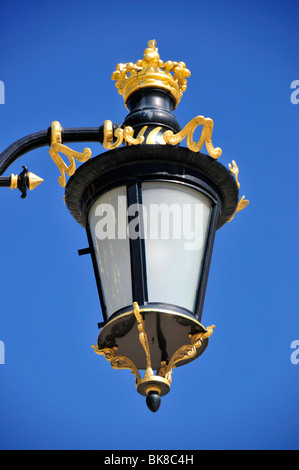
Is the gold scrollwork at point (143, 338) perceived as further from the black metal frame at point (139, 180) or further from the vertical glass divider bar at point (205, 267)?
the vertical glass divider bar at point (205, 267)

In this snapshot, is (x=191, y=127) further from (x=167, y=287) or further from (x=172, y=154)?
(x=167, y=287)

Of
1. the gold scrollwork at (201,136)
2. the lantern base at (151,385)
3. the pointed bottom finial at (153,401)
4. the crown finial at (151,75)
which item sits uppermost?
the crown finial at (151,75)

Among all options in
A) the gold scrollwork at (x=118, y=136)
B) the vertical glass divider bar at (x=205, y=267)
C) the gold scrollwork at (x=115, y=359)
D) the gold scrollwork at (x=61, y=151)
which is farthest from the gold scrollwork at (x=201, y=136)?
the gold scrollwork at (x=115, y=359)

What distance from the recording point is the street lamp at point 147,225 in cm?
492

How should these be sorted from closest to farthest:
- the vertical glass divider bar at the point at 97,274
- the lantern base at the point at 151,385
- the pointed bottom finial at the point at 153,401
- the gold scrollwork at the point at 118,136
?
1. the pointed bottom finial at the point at 153,401
2. the lantern base at the point at 151,385
3. the vertical glass divider bar at the point at 97,274
4. the gold scrollwork at the point at 118,136

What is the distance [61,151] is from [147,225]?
0.82 m

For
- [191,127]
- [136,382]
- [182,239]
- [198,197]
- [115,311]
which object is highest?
[191,127]

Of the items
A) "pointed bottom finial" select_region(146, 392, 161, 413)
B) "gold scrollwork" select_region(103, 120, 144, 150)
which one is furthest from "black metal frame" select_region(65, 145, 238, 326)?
"pointed bottom finial" select_region(146, 392, 161, 413)

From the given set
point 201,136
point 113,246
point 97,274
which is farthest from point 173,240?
point 201,136

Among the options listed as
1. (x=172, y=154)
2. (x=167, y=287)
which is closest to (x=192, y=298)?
(x=167, y=287)

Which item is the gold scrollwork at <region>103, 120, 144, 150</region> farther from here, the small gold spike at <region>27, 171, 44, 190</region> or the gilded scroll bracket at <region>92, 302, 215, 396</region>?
the gilded scroll bracket at <region>92, 302, 215, 396</region>

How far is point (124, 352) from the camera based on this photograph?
5137mm

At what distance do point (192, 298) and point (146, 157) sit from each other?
892mm

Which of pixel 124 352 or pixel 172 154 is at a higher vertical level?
pixel 172 154
